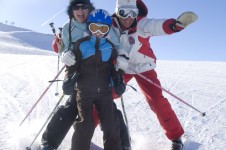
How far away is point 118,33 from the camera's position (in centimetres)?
492

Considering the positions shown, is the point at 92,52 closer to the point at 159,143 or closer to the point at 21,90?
the point at 159,143

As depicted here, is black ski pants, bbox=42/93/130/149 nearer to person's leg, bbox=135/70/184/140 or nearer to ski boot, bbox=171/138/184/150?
person's leg, bbox=135/70/184/140

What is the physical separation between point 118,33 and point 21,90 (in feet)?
13.1

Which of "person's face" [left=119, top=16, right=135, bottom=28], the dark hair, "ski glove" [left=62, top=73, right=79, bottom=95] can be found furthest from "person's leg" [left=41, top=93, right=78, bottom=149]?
"person's face" [left=119, top=16, right=135, bottom=28]

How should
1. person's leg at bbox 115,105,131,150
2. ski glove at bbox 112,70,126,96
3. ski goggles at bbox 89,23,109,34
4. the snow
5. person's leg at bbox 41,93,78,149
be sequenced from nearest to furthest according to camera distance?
ski goggles at bbox 89,23,109,34 → ski glove at bbox 112,70,126,96 → person's leg at bbox 41,93,78,149 → person's leg at bbox 115,105,131,150 → the snow

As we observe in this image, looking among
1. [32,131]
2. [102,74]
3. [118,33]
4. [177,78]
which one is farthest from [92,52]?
[177,78]

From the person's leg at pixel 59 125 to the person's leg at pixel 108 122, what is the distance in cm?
48

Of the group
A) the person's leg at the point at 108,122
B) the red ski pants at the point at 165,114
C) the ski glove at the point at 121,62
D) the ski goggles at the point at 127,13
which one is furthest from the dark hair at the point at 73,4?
the red ski pants at the point at 165,114

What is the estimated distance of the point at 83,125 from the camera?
408 cm

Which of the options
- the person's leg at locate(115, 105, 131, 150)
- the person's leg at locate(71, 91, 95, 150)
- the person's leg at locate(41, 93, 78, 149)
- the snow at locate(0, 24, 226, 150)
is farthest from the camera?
the snow at locate(0, 24, 226, 150)

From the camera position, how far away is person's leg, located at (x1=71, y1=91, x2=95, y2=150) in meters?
4.05

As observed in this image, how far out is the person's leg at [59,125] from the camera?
439cm

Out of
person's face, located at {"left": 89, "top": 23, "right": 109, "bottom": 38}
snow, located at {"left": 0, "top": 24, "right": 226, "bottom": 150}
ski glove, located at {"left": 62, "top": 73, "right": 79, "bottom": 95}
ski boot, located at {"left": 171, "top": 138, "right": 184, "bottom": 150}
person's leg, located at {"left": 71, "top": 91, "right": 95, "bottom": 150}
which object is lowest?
snow, located at {"left": 0, "top": 24, "right": 226, "bottom": 150}

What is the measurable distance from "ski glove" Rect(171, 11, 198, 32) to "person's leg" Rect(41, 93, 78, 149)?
1742 millimetres
